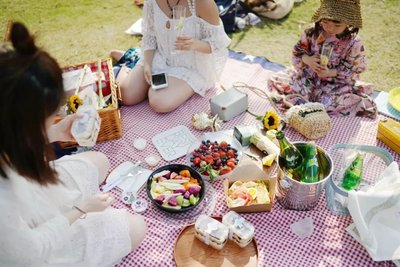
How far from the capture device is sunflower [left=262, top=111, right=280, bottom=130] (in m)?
2.26

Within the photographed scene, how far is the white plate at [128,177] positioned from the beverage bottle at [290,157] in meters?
0.76

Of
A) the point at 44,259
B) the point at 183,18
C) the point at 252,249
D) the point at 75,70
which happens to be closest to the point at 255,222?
the point at 252,249

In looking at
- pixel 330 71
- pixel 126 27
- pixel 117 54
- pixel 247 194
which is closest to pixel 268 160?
pixel 247 194

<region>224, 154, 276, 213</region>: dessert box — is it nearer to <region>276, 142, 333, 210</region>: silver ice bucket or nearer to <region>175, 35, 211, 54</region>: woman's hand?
<region>276, 142, 333, 210</region>: silver ice bucket

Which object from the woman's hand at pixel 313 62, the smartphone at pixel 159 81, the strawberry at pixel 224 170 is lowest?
the strawberry at pixel 224 170

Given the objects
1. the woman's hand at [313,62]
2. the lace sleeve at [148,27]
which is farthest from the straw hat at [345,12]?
the lace sleeve at [148,27]

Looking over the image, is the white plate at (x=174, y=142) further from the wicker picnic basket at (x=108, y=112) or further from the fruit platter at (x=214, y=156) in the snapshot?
the wicker picnic basket at (x=108, y=112)

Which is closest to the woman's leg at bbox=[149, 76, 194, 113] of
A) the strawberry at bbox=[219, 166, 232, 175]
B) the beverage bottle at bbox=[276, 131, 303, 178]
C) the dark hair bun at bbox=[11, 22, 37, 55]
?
the strawberry at bbox=[219, 166, 232, 175]

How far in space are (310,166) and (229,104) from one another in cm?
79

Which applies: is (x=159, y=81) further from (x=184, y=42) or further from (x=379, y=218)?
(x=379, y=218)

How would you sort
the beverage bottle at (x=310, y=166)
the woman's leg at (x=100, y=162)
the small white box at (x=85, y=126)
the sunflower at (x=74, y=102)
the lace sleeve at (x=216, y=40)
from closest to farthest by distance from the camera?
the beverage bottle at (x=310, y=166) < the small white box at (x=85, y=126) < the woman's leg at (x=100, y=162) < the sunflower at (x=74, y=102) < the lace sleeve at (x=216, y=40)

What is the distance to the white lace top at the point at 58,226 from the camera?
126 centimetres

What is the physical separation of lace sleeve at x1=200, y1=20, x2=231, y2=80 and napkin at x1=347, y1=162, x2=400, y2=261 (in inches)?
50.0

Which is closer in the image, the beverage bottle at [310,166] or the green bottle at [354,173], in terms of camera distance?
the beverage bottle at [310,166]
